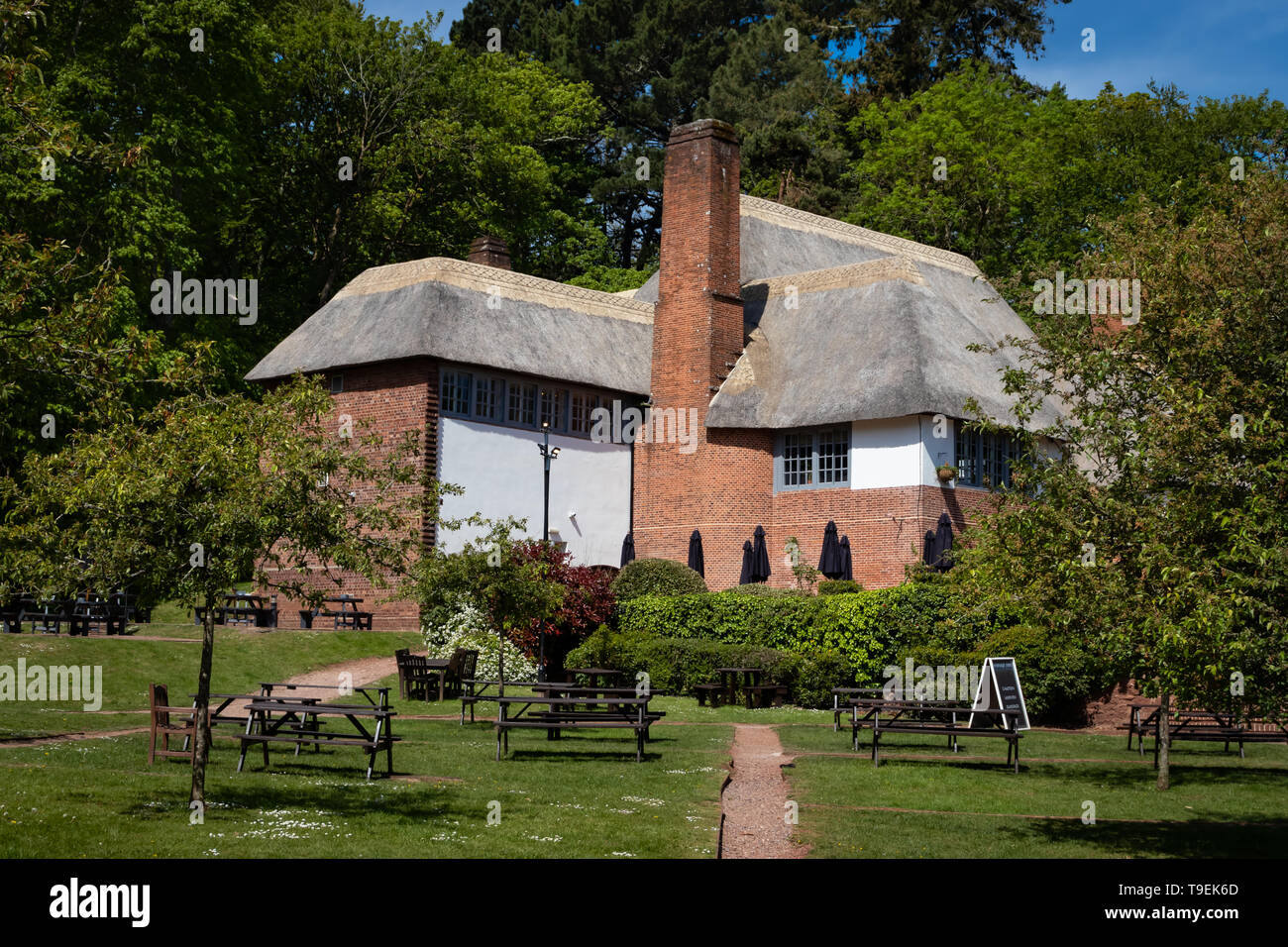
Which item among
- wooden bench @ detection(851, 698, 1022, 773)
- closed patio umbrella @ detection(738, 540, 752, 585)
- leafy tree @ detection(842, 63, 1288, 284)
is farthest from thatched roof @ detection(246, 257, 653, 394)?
leafy tree @ detection(842, 63, 1288, 284)

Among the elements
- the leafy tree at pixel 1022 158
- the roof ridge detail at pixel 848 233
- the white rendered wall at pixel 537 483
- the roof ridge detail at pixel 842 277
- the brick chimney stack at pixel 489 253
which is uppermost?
the leafy tree at pixel 1022 158

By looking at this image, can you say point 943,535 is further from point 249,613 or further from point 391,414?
point 249,613

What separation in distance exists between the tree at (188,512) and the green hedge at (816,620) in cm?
1463

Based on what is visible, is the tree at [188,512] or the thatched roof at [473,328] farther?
the thatched roof at [473,328]

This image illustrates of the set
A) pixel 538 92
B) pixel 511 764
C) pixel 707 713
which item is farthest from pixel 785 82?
pixel 511 764

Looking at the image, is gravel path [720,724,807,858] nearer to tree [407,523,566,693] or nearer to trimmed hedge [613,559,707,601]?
tree [407,523,566,693]

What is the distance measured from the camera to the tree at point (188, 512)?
1230cm

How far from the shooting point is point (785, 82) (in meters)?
61.9

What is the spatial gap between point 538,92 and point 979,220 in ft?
64.1

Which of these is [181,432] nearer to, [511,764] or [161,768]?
[161,768]

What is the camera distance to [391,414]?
3325 centimetres

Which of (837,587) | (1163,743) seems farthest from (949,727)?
(837,587)

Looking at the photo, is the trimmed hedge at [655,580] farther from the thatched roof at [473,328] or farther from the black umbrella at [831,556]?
the thatched roof at [473,328]

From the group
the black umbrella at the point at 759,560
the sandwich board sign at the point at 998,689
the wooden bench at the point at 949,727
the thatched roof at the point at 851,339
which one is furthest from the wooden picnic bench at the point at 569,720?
the thatched roof at the point at 851,339
